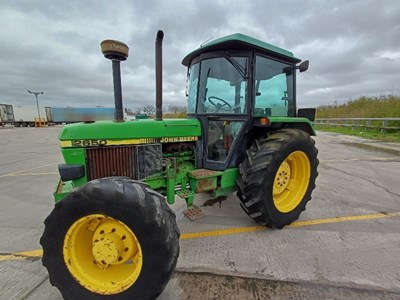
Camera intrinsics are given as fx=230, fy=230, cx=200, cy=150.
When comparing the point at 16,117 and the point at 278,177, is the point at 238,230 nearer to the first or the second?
the point at 278,177

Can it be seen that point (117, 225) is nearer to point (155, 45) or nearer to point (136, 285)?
point (136, 285)

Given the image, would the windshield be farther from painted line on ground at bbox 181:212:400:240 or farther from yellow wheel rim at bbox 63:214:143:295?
yellow wheel rim at bbox 63:214:143:295

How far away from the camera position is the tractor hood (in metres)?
2.39

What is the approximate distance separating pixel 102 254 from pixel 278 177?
2.43m

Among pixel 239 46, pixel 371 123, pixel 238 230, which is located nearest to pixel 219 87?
pixel 239 46

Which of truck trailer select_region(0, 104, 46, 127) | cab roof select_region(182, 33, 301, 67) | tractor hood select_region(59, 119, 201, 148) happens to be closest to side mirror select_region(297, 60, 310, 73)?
cab roof select_region(182, 33, 301, 67)

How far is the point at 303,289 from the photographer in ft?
6.76

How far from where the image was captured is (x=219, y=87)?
3.14m

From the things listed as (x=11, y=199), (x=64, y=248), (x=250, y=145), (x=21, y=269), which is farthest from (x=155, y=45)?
(x=11, y=199)

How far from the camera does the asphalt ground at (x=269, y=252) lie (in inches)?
81.4

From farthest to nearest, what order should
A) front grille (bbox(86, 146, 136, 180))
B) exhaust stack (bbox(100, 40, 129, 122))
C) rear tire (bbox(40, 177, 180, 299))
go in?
1. front grille (bbox(86, 146, 136, 180))
2. exhaust stack (bbox(100, 40, 129, 122))
3. rear tire (bbox(40, 177, 180, 299))

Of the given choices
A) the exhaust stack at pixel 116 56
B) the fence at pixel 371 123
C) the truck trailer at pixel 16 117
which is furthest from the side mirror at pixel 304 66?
the truck trailer at pixel 16 117

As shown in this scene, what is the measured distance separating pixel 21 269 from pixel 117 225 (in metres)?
1.33

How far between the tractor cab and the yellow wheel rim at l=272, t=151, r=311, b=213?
2.20 ft
